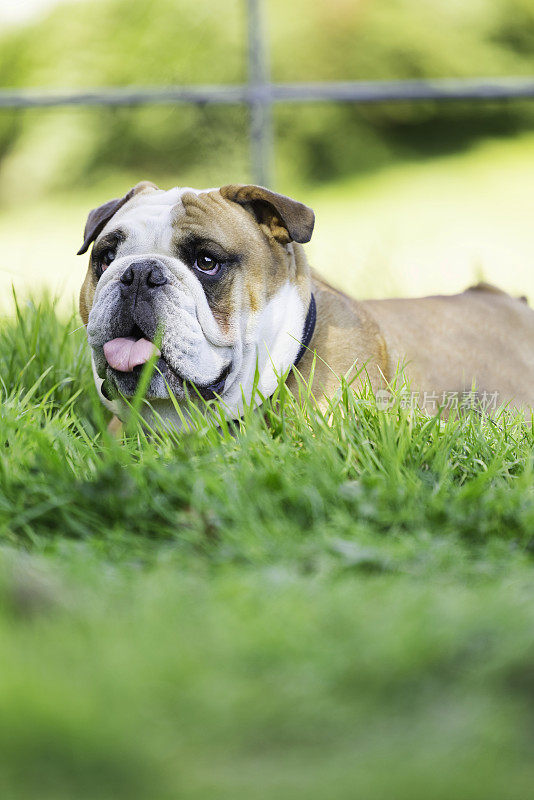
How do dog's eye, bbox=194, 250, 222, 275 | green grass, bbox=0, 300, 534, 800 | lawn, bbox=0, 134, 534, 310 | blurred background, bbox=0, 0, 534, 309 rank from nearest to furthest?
green grass, bbox=0, 300, 534, 800 → dog's eye, bbox=194, 250, 222, 275 → lawn, bbox=0, 134, 534, 310 → blurred background, bbox=0, 0, 534, 309

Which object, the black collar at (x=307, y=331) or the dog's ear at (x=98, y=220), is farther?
the dog's ear at (x=98, y=220)

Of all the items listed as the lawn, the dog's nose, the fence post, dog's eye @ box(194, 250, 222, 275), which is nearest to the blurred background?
the lawn

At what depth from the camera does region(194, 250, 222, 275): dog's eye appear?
117 inches

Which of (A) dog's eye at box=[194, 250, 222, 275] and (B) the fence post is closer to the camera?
(A) dog's eye at box=[194, 250, 222, 275]

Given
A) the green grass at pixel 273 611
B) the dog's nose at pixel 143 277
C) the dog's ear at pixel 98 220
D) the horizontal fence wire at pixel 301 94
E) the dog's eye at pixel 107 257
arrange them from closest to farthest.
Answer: the green grass at pixel 273 611
the dog's nose at pixel 143 277
the dog's eye at pixel 107 257
the dog's ear at pixel 98 220
the horizontal fence wire at pixel 301 94

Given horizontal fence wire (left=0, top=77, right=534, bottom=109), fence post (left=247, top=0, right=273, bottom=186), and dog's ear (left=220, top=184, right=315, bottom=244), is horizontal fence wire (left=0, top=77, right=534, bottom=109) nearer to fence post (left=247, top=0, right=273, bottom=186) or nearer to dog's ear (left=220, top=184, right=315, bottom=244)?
fence post (left=247, top=0, right=273, bottom=186)

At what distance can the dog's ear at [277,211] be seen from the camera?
2.98m

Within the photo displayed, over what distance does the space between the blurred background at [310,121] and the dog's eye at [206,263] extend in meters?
4.73

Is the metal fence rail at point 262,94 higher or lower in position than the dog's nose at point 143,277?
higher

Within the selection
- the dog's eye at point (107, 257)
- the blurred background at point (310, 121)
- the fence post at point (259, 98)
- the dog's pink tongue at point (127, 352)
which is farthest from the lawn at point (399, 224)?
the dog's pink tongue at point (127, 352)

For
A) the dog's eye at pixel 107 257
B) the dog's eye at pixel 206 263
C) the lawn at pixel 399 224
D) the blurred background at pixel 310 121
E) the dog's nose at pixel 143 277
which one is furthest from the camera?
the blurred background at pixel 310 121

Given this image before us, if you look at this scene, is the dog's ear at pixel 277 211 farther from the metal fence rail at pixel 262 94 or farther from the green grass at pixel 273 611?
the metal fence rail at pixel 262 94

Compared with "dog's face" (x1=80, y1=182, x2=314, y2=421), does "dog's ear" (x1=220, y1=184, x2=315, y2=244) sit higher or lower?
higher

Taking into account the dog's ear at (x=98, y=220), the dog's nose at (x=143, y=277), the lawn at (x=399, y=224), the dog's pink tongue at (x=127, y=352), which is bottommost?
the lawn at (x=399, y=224)
